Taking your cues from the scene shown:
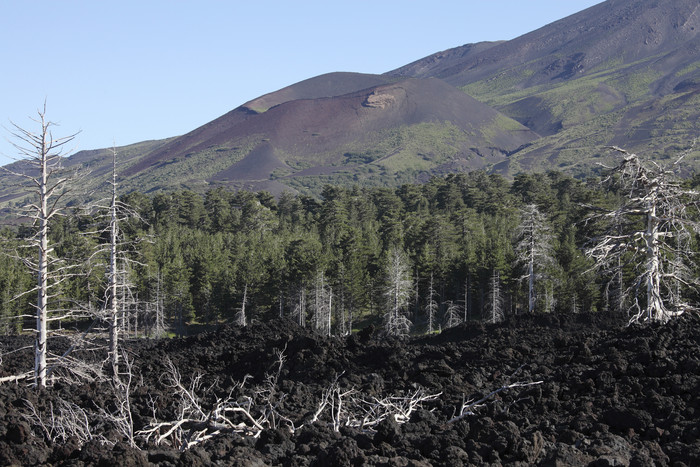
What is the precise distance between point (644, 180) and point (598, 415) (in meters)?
6.81

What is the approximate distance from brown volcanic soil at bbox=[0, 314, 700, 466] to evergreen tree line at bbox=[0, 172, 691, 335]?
17.1 meters

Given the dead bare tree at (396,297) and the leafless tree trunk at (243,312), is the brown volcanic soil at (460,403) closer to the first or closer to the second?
the dead bare tree at (396,297)

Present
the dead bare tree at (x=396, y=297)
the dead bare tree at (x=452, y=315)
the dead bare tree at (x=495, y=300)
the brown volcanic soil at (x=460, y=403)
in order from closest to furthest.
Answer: the brown volcanic soil at (x=460, y=403), the dead bare tree at (x=396, y=297), the dead bare tree at (x=495, y=300), the dead bare tree at (x=452, y=315)

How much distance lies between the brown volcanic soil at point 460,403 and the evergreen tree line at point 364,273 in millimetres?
17148

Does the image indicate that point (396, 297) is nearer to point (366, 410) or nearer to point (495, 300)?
point (495, 300)

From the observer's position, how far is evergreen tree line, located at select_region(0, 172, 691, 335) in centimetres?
3847

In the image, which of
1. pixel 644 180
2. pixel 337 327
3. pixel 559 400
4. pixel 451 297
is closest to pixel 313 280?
pixel 337 327

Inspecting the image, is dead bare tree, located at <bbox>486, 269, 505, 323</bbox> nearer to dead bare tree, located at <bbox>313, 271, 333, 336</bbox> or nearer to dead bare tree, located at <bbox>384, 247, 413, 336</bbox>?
dead bare tree, located at <bbox>384, 247, 413, 336</bbox>

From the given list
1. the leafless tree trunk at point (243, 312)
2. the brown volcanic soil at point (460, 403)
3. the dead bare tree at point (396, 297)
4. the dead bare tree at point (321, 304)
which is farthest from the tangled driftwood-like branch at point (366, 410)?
the leafless tree trunk at point (243, 312)

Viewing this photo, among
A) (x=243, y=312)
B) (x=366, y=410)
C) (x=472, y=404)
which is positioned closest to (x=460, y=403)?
(x=472, y=404)

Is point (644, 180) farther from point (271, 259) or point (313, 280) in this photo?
point (271, 259)

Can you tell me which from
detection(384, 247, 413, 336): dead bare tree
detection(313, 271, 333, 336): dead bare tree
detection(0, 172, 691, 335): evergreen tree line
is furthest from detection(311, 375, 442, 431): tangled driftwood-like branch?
detection(313, 271, 333, 336): dead bare tree

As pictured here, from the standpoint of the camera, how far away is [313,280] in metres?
41.5

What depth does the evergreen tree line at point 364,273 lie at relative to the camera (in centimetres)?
3847
